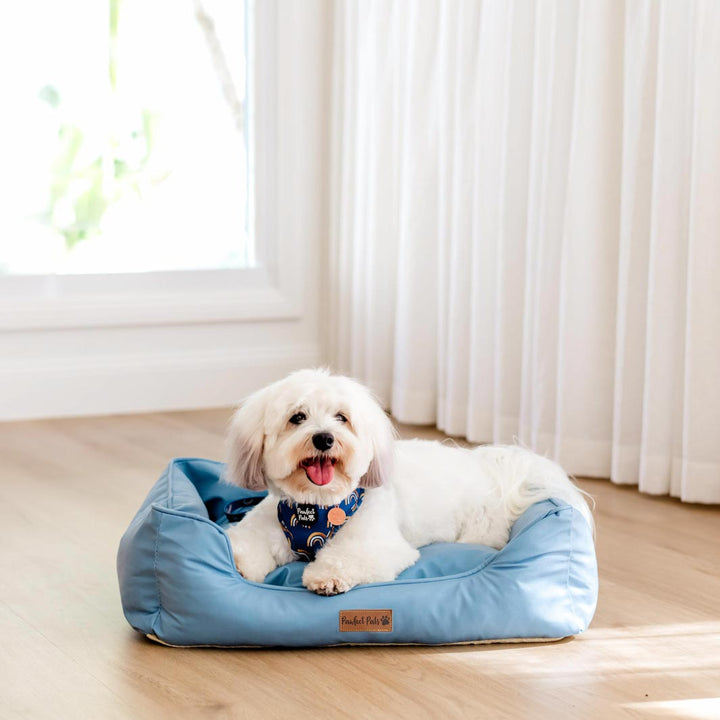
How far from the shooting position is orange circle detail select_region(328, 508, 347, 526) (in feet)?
6.97

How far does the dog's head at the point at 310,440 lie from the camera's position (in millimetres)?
2027

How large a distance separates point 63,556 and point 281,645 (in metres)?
0.76

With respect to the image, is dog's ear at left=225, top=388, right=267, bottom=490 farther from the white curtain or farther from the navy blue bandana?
the white curtain

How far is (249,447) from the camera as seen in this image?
82.1 inches

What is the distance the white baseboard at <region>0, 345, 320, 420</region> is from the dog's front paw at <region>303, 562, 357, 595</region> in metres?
2.27

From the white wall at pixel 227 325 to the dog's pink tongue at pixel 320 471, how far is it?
225 cm

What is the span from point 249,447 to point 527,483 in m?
0.63

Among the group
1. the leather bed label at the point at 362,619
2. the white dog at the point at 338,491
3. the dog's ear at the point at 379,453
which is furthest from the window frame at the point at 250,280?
the leather bed label at the point at 362,619

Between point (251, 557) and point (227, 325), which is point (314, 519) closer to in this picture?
point (251, 557)

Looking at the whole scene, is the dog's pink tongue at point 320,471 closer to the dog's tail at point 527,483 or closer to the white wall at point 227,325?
the dog's tail at point 527,483

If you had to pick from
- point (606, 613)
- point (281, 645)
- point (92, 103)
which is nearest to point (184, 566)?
point (281, 645)

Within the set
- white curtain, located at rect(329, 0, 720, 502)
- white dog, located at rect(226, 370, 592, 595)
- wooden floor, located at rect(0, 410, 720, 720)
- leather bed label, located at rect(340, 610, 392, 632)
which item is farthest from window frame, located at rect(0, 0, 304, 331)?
leather bed label, located at rect(340, 610, 392, 632)

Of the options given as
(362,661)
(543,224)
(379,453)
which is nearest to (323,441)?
(379,453)

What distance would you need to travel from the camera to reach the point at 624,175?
307 centimetres
